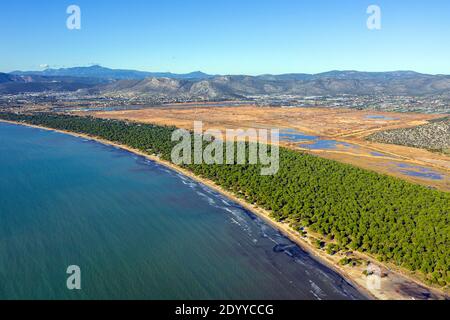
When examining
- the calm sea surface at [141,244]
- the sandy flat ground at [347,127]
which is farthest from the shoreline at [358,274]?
the sandy flat ground at [347,127]

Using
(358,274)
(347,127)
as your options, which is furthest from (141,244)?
(347,127)

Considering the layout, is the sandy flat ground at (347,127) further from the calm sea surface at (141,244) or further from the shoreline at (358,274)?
the calm sea surface at (141,244)

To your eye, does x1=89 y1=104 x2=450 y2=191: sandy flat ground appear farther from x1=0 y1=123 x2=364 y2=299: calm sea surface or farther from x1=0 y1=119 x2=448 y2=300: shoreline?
x1=0 y1=123 x2=364 y2=299: calm sea surface

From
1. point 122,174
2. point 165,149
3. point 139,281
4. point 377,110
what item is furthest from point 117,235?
point 377,110

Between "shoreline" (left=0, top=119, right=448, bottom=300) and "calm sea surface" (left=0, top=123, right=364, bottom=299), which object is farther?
"calm sea surface" (left=0, top=123, right=364, bottom=299)

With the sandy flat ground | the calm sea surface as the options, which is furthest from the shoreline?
the sandy flat ground
